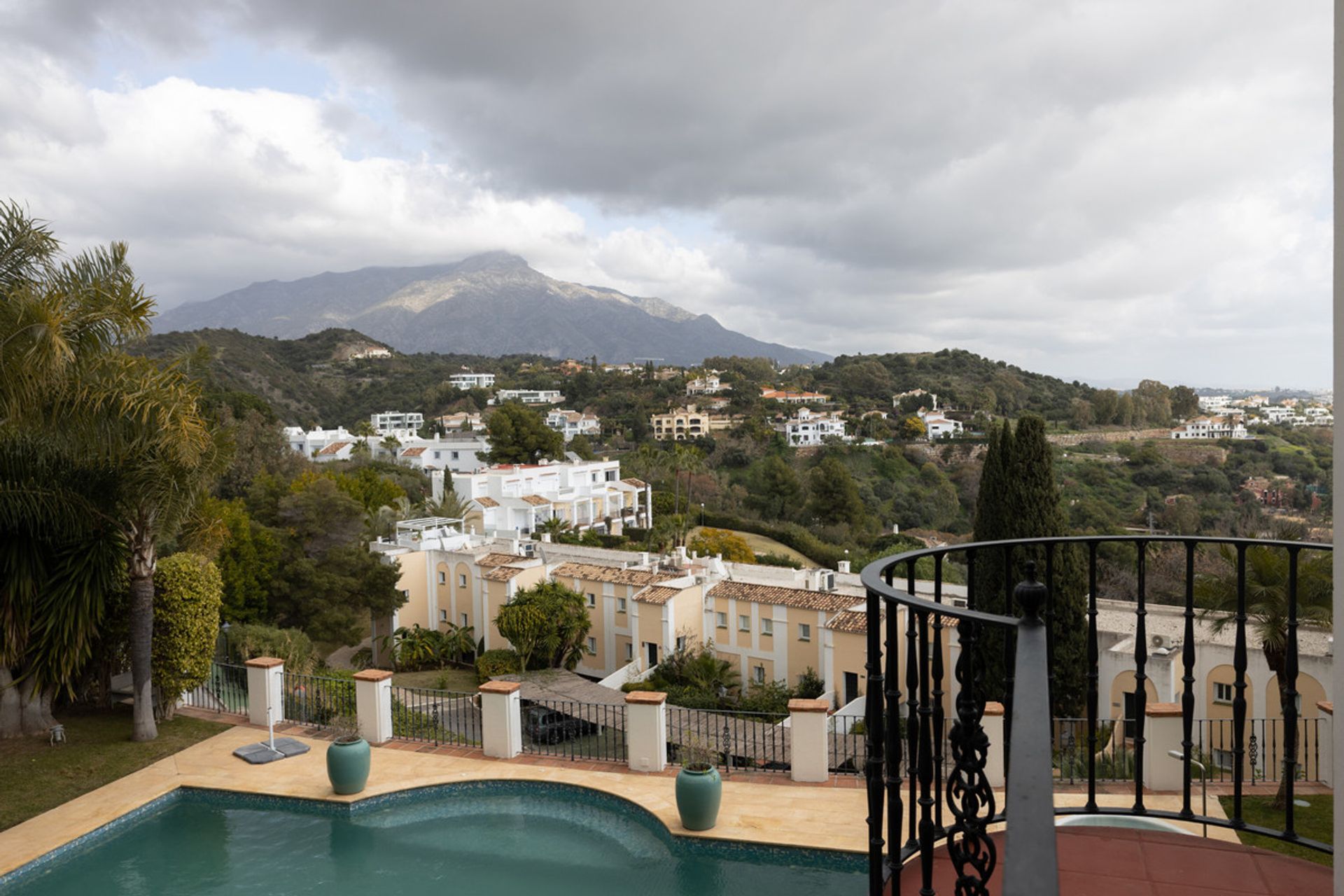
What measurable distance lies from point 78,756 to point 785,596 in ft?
48.0

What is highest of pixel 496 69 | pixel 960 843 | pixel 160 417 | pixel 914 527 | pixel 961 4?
pixel 961 4

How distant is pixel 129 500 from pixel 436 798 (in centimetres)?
467

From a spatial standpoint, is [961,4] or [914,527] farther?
[914,527]

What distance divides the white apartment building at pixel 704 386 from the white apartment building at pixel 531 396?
1373cm

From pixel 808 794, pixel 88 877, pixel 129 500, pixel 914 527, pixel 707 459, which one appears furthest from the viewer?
pixel 707 459

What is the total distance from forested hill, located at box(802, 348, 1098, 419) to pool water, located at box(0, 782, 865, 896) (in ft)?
201

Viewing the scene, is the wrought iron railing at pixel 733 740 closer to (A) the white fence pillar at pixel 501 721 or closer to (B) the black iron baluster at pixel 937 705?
(A) the white fence pillar at pixel 501 721

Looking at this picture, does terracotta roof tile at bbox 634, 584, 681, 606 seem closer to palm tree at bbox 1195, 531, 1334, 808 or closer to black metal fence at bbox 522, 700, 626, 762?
black metal fence at bbox 522, 700, 626, 762

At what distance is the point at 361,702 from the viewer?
9781mm

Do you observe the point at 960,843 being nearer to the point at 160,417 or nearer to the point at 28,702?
the point at 160,417

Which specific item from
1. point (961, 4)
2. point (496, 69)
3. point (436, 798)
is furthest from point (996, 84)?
point (436, 798)

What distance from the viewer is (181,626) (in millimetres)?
9898

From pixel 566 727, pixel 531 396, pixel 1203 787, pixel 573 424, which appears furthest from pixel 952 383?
pixel 1203 787

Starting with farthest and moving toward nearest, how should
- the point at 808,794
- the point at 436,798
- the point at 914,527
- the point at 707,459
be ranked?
the point at 707,459 → the point at 914,527 → the point at 436,798 → the point at 808,794
